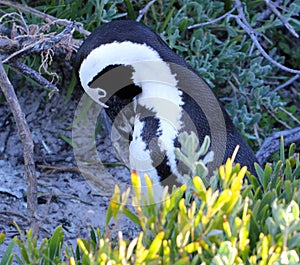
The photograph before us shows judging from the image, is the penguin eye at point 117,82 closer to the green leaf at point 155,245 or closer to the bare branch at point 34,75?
the bare branch at point 34,75

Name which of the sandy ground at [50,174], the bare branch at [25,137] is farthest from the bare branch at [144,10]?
the bare branch at [25,137]

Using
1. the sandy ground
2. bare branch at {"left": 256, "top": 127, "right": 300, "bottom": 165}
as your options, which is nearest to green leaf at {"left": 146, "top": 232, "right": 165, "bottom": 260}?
the sandy ground

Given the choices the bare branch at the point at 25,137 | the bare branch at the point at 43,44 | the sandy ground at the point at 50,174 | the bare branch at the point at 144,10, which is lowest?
the sandy ground at the point at 50,174

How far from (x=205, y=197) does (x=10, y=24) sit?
1.86 meters

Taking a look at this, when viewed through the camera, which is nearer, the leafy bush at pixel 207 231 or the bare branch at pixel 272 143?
the leafy bush at pixel 207 231

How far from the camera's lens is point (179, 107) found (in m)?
2.38

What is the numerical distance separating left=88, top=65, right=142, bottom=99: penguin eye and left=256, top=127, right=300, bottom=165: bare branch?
2.48 ft

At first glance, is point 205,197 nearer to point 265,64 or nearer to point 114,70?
point 114,70

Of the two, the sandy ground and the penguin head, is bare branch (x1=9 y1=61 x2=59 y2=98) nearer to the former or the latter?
the penguin head

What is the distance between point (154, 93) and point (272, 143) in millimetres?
830

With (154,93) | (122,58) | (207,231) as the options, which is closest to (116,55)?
(122,58)

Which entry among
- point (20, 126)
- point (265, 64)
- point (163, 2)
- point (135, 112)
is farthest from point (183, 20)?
point (20, 126)

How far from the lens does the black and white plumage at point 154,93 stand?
7.69 ft

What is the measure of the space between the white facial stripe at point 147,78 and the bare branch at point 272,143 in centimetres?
75
